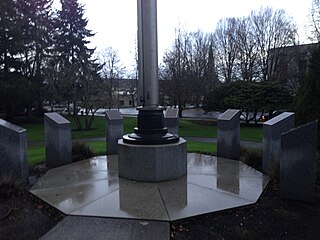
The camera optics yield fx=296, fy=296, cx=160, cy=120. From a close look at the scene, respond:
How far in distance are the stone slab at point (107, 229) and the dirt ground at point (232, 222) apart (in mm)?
203

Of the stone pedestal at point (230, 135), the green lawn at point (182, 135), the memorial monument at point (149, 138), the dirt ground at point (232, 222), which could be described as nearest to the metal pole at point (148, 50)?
the memorial monument at point (149, 138)

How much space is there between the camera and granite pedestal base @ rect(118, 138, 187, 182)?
6.29 m

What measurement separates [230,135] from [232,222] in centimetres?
453

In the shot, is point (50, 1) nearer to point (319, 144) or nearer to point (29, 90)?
point (29, 90)

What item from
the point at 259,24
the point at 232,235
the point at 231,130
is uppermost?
the point at 259,24

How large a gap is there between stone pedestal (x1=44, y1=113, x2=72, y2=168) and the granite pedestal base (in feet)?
7.29

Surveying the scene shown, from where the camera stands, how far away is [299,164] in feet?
17.1

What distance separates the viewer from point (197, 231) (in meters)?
4.10

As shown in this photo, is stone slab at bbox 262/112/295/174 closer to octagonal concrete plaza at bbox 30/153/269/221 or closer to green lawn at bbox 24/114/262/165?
octagonal concrete plaza at bbox 30/153/269/221

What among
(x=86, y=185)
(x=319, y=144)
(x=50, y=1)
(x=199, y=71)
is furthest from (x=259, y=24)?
(x=86, y=185)

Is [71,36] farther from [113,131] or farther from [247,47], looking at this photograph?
[113,131]

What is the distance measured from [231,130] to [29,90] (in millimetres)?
23763

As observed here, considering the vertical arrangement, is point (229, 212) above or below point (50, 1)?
below

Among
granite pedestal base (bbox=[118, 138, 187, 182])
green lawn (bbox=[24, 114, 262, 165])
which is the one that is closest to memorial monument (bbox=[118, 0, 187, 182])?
granite pedestal base (bbox=[118, 138, 187, 182])
